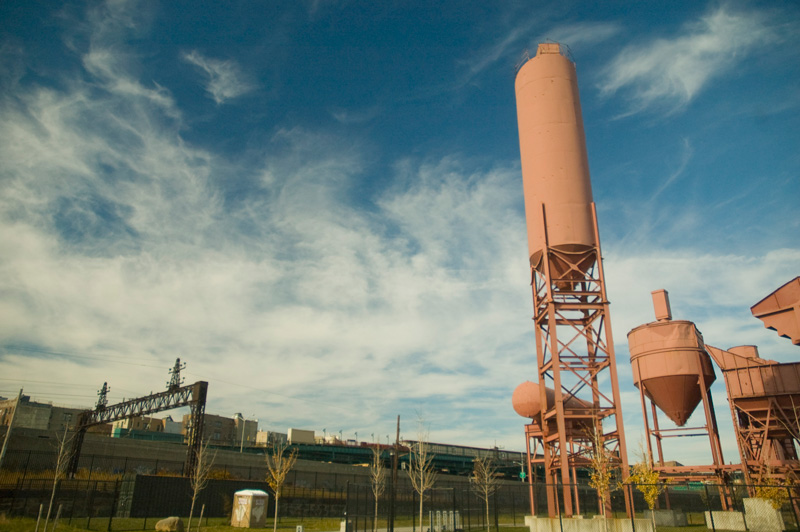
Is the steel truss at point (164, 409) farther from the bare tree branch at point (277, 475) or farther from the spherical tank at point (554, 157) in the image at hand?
the spherical tank at point (554, 157)

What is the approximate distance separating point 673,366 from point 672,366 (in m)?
0.06

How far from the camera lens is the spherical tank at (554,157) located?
2867 cm

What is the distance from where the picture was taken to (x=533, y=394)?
101 ft

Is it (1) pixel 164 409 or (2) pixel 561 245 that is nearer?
(2) pixel 561 245

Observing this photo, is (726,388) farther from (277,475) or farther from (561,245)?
(277,475)

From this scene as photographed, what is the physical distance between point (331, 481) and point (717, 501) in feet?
116

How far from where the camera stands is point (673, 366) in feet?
101

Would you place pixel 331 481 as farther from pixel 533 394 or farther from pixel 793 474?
pixel 793 474

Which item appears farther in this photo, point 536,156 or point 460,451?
point 460,451

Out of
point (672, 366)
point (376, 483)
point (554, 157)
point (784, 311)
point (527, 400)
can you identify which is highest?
point (554, 157)

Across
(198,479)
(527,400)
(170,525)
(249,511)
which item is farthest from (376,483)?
(170,525)

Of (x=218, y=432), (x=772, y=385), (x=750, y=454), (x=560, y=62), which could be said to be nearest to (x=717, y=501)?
(x=750, y=454)

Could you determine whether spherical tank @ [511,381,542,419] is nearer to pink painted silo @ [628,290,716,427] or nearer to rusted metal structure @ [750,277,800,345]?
pink painted silo @ [628,290,716,427]

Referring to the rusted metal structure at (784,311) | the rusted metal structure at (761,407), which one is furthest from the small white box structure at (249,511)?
the rusted metal structure at (761,407)
